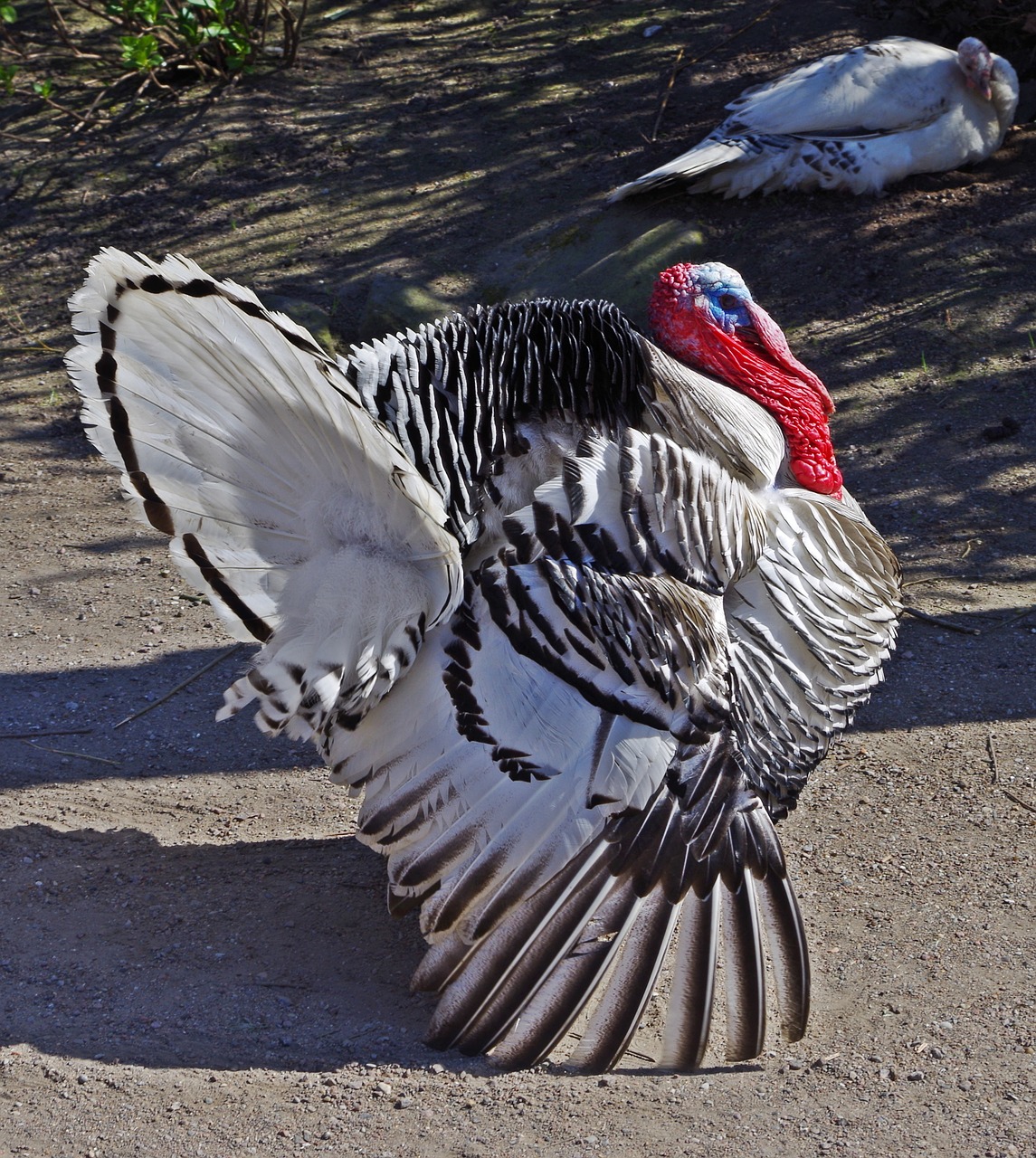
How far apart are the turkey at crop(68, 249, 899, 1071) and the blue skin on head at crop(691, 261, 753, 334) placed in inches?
17.4

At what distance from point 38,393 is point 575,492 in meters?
4.74

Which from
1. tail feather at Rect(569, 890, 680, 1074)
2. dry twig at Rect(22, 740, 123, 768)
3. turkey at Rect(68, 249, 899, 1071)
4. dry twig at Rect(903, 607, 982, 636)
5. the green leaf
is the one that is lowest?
dry twig at Rect(903, 607, 982, 636)

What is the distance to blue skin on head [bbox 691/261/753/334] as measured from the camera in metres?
3.96

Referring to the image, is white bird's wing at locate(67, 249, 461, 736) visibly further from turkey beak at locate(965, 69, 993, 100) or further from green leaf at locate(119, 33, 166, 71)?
turkey beak at locate(965, 69, 993, 100)

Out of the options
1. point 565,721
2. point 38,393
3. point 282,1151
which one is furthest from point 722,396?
point 38,393

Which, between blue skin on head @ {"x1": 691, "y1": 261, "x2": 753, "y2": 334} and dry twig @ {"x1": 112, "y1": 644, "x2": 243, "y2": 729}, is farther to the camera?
dry twig @ {"x1": 112, "y1": 644, "x2": 243, "y2": 729}

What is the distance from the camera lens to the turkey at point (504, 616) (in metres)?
2.98

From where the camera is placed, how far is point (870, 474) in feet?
20.0

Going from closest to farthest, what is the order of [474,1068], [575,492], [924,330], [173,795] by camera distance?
[474,1068] → [575,492] → [173,795] → [924,330]

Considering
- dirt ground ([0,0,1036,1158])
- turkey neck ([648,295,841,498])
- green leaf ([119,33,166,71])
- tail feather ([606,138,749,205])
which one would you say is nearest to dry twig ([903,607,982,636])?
dirt ground ([0,0,1036,1158])

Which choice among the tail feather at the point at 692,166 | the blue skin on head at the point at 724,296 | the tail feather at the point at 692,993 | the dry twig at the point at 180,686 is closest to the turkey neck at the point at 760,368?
the blue skin on head at the point at 724,296

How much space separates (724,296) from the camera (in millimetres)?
3992

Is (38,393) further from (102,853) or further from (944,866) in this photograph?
(944,866)

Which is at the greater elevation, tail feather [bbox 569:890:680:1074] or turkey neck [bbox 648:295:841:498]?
turkey neck [bbox 648:295:841:498]
